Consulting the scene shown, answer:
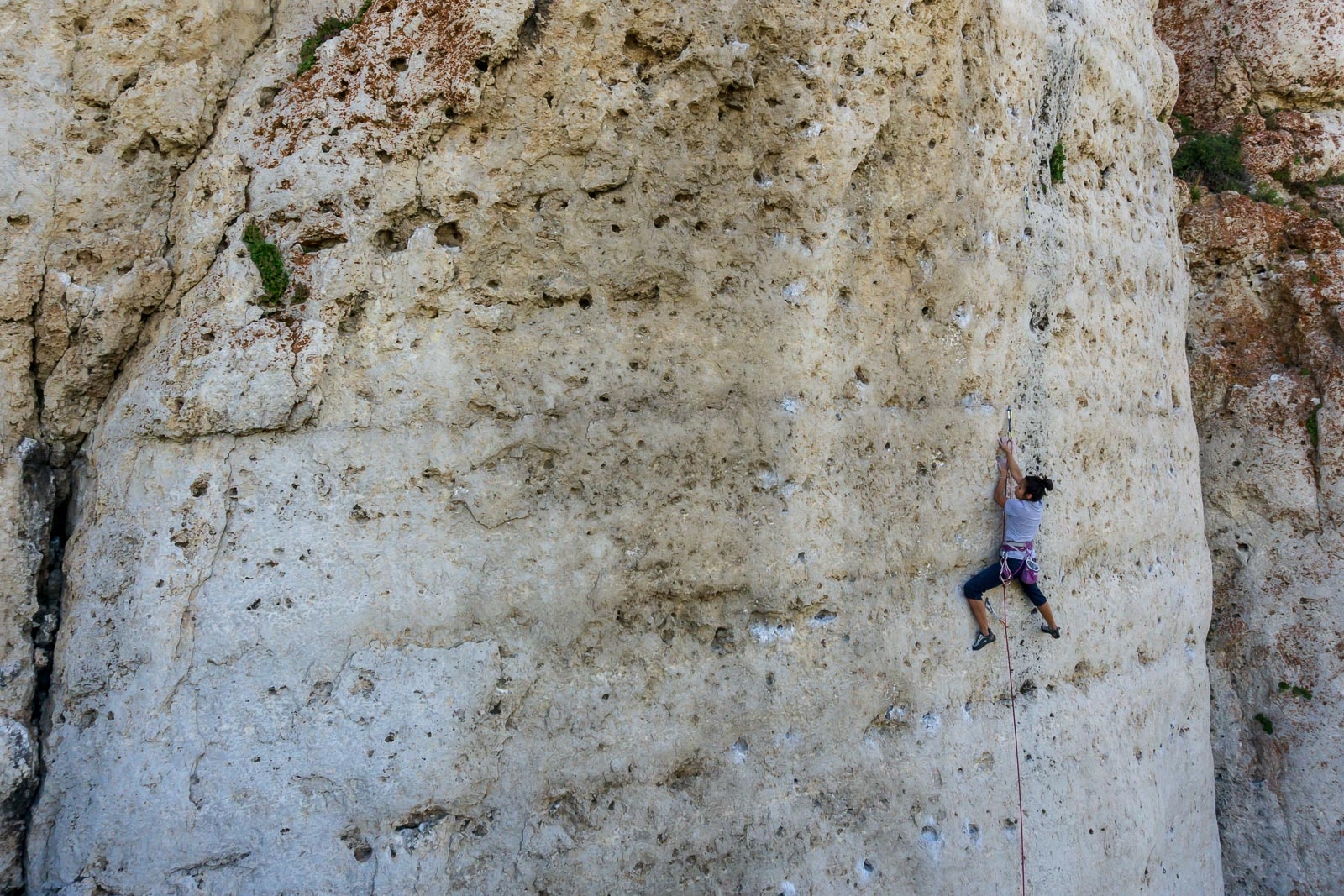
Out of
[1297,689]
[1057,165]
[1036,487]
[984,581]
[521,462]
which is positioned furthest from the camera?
[1297,689]

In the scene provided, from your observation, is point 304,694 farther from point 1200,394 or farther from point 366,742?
point 1200,394

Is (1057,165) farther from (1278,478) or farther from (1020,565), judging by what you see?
(1278,478)

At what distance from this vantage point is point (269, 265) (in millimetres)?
A: 3854

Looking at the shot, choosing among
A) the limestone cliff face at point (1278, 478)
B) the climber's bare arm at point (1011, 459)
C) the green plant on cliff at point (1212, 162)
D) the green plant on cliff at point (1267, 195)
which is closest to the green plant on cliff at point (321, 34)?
the climber's bare arm at point (1011, 459)

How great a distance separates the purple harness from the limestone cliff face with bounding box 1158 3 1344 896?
322 cm

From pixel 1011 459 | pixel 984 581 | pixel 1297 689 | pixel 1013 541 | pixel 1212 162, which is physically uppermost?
pixel 1212 162

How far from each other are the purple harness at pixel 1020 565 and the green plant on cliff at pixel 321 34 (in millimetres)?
4005

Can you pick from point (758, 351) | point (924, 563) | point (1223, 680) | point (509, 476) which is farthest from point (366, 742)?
point (1223, 680)

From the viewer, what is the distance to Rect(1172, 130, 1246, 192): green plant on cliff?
7500 millimetres

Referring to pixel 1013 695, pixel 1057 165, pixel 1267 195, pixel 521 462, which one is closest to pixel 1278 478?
pixel 1267 195

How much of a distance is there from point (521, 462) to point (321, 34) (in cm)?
221

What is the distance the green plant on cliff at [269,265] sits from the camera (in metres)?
3.85

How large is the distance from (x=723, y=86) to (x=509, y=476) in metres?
1.95

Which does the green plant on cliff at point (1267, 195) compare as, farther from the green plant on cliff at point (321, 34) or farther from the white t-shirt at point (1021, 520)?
the green plant on cliff at point (321, 34)
